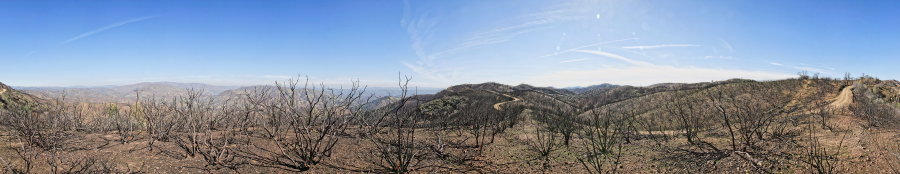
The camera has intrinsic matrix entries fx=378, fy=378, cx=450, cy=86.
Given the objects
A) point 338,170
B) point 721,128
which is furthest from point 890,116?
point 338,170

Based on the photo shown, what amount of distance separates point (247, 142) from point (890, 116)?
4159cm

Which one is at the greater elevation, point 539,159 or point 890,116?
point 890,116

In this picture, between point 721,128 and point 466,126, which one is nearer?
point 721,128

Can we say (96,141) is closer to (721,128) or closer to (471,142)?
(471,142)

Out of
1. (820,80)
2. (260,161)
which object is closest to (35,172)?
(260,161)

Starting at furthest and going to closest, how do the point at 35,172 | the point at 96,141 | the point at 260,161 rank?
the point at 96,141, the point at 260,161, the point at 35,172

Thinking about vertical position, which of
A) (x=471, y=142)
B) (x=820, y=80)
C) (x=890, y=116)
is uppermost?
(x=820, y=80)

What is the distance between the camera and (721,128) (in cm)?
2709

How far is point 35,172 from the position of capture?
1364 centimetres

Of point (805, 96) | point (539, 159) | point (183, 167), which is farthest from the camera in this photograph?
point (805, 96)

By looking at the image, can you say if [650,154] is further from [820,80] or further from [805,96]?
[820,80]

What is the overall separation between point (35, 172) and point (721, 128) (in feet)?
121

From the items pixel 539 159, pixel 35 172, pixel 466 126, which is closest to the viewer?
pixel 35 172

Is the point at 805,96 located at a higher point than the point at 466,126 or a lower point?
higher
